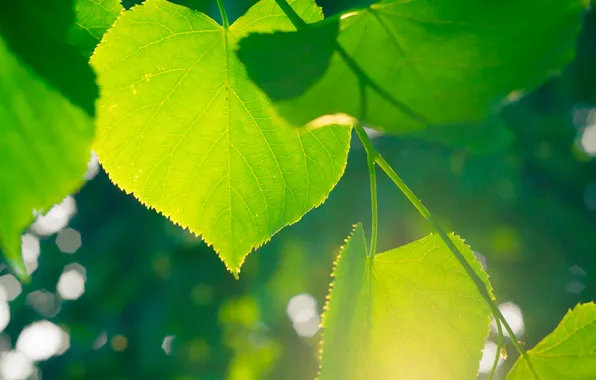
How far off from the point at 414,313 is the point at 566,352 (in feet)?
0.51

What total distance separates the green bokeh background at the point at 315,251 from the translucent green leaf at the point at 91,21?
3512 millimetres

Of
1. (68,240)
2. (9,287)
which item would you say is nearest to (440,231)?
(68,240)

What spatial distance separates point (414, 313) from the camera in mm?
571

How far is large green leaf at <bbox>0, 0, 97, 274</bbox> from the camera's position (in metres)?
0.30

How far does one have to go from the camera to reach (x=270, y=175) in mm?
557

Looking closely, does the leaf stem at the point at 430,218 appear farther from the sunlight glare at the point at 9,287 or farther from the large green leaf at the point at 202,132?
the sunlight glare at the point at 9,287

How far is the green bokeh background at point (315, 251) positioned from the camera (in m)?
4.34

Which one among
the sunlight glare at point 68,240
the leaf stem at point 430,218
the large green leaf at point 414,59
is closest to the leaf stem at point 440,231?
the leaf stem at point 430,218

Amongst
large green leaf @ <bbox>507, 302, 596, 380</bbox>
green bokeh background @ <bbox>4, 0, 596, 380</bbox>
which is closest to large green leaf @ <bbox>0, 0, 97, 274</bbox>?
large green leaf @ <bbox>507, 302, 596, 380</bbox>

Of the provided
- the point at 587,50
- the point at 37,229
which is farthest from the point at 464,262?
the point at 37,229

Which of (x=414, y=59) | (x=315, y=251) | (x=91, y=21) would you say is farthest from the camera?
(x=315, y=251)

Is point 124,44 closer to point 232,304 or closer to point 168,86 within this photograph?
point 168,86

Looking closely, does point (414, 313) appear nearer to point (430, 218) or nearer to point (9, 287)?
point (430, 218)

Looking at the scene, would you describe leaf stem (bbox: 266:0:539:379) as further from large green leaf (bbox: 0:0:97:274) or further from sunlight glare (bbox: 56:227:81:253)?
sunlight glare (bbox: 56:227:81:253)
